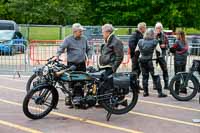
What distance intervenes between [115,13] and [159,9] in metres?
3.87

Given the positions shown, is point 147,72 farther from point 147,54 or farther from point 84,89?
point 84,89

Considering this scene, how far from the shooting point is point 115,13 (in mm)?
43000

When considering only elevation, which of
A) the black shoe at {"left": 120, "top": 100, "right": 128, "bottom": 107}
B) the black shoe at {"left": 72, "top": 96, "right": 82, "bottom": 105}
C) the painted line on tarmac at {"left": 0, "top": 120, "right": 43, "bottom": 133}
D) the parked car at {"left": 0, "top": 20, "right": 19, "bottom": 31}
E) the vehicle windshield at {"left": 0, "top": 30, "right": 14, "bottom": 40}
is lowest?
the painted line on tarmac at {"left": 0, "top": 120, "right": 43, "bottom": 133}

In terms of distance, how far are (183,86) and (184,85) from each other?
4cm

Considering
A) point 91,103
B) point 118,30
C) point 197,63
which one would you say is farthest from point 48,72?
point 118,30

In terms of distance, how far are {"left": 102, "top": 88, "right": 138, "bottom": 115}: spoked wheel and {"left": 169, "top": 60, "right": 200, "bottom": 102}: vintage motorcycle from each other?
1.76 meters

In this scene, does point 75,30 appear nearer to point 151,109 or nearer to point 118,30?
point 151,109

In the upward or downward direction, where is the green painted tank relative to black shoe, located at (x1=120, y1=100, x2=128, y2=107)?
upward

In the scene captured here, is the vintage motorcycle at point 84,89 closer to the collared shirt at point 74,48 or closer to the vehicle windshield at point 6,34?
the collared shirt at point 74,48

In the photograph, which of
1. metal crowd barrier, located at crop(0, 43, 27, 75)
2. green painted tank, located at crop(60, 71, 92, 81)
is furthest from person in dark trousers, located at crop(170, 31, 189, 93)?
metal crowd barrier, located at crop(0, 43, 27, 75)

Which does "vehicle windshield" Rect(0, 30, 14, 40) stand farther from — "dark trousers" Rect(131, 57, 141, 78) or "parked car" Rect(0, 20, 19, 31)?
"dark trousers" Rect(131, 57, 141, 78)

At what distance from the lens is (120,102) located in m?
9.02

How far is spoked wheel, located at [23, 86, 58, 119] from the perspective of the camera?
8578 millimetres

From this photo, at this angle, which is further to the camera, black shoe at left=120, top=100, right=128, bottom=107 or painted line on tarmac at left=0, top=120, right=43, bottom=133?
black shoe at left=120, top=100, right=128, bottom=107
